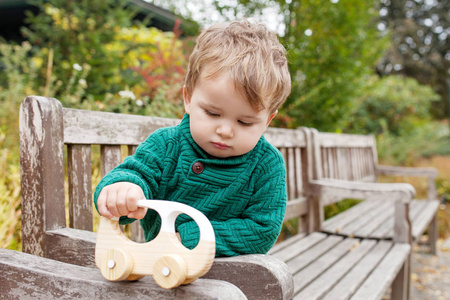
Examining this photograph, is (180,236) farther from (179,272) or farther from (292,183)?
(292,183)

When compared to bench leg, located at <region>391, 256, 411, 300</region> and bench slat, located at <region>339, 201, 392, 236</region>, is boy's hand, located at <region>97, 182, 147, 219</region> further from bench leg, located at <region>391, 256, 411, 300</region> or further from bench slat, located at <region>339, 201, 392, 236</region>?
bench slat, located at <region>339, 201, 392, 236</region>

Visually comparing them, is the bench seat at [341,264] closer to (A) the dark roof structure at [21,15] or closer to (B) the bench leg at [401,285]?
(B) the bench leg at [401,285]

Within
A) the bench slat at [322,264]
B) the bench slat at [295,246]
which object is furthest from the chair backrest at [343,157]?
the bench slat at [322,264]

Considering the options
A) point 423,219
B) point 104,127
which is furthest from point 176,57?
point 104,127

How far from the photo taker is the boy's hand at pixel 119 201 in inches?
35.1

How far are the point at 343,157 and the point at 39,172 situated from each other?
3347 mm

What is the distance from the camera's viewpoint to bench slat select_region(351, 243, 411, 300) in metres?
1.92

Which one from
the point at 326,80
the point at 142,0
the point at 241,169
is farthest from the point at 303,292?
the point at 142,0

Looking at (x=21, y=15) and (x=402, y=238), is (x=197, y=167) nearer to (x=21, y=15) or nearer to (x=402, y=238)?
(x=402, y=238)

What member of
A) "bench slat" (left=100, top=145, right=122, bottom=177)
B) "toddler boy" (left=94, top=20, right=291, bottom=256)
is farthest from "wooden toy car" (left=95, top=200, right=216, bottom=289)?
"bench slat" (left=100, top=145, right=122, bottom=177)

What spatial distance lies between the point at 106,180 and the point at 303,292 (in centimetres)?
125

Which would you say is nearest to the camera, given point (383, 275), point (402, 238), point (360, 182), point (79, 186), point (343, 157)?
point (79, 186)

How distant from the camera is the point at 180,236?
124 cm

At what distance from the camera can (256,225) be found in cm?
121
